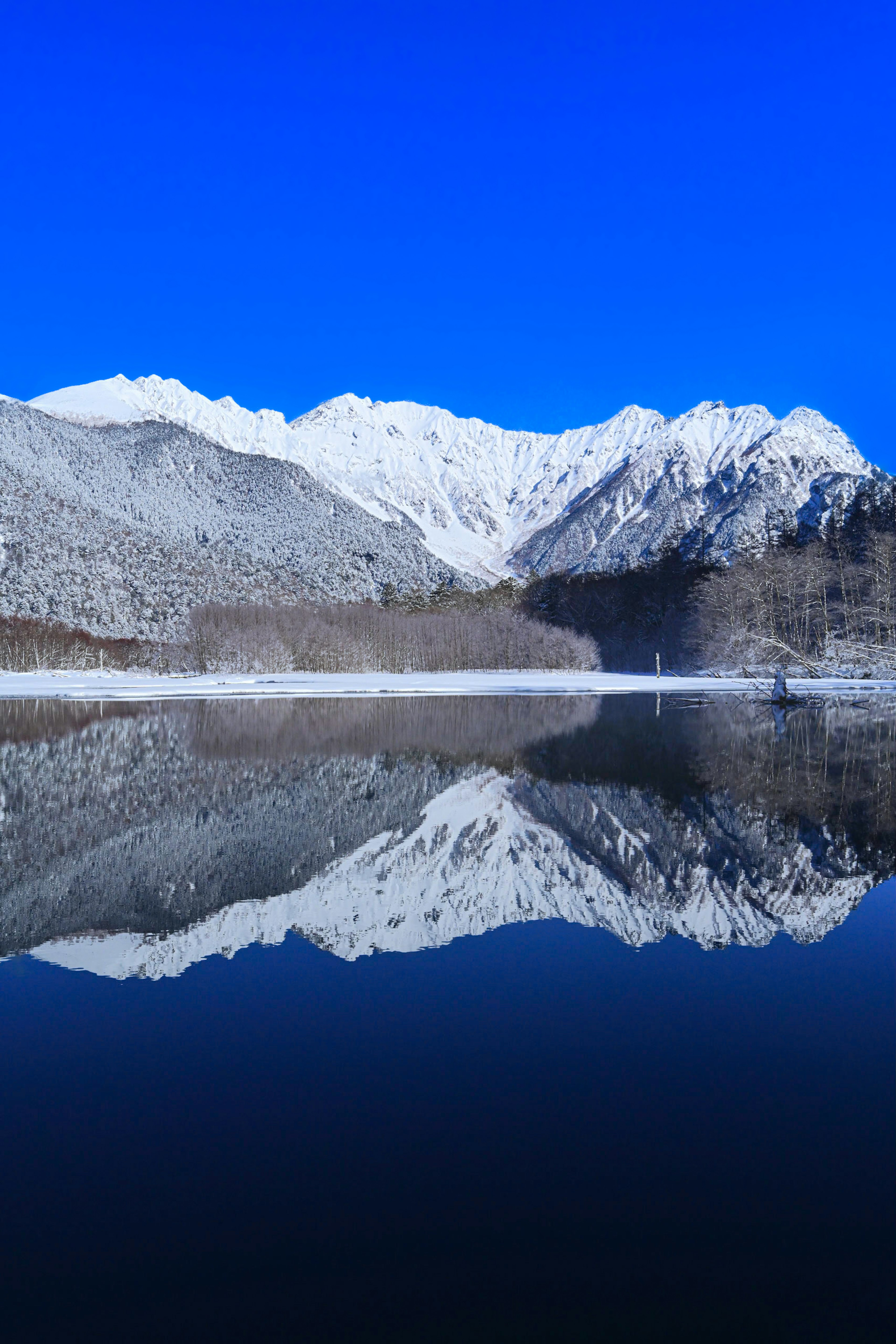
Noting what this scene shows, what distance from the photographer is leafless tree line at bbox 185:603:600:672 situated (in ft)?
306

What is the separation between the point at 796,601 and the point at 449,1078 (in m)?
66.4

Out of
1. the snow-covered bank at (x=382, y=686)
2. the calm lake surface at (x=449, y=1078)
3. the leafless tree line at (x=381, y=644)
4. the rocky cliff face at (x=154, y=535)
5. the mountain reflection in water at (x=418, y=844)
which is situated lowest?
the calm lake surface at (x=449, y=1078)

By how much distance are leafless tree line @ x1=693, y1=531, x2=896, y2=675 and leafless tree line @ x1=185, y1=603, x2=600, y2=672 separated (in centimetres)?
1988

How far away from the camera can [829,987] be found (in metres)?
5.01

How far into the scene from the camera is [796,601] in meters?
64.2

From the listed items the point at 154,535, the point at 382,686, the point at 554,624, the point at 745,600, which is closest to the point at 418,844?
the point at 382,686

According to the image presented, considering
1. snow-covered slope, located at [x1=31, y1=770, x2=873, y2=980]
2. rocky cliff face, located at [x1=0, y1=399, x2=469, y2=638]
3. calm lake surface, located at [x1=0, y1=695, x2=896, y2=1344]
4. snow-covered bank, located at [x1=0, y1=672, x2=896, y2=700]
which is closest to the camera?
calm lake surface, located at [x1=0, y1=695, x2=896, y2=1344]

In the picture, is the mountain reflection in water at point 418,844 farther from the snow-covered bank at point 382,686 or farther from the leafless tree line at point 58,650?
the leafless tree line at point 58,650

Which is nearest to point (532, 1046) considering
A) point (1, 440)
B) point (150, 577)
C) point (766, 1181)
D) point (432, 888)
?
point (766, 1181)

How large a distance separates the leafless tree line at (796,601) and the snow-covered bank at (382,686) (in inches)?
143

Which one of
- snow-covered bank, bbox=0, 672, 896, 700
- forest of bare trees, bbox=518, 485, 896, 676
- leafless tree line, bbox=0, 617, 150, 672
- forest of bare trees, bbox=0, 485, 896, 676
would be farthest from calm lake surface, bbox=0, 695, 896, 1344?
leafless tree line, bbox=0, 617, 150, 672

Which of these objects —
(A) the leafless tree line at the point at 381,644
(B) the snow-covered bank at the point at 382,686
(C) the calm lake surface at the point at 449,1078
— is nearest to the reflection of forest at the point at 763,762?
(C) the calm lake surface at the point at 449,1078

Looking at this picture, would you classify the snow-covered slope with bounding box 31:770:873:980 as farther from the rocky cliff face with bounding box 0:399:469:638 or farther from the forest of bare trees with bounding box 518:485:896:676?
the rocky cliff face with bounding box 0:399:469:638

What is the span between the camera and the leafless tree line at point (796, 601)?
165ft
